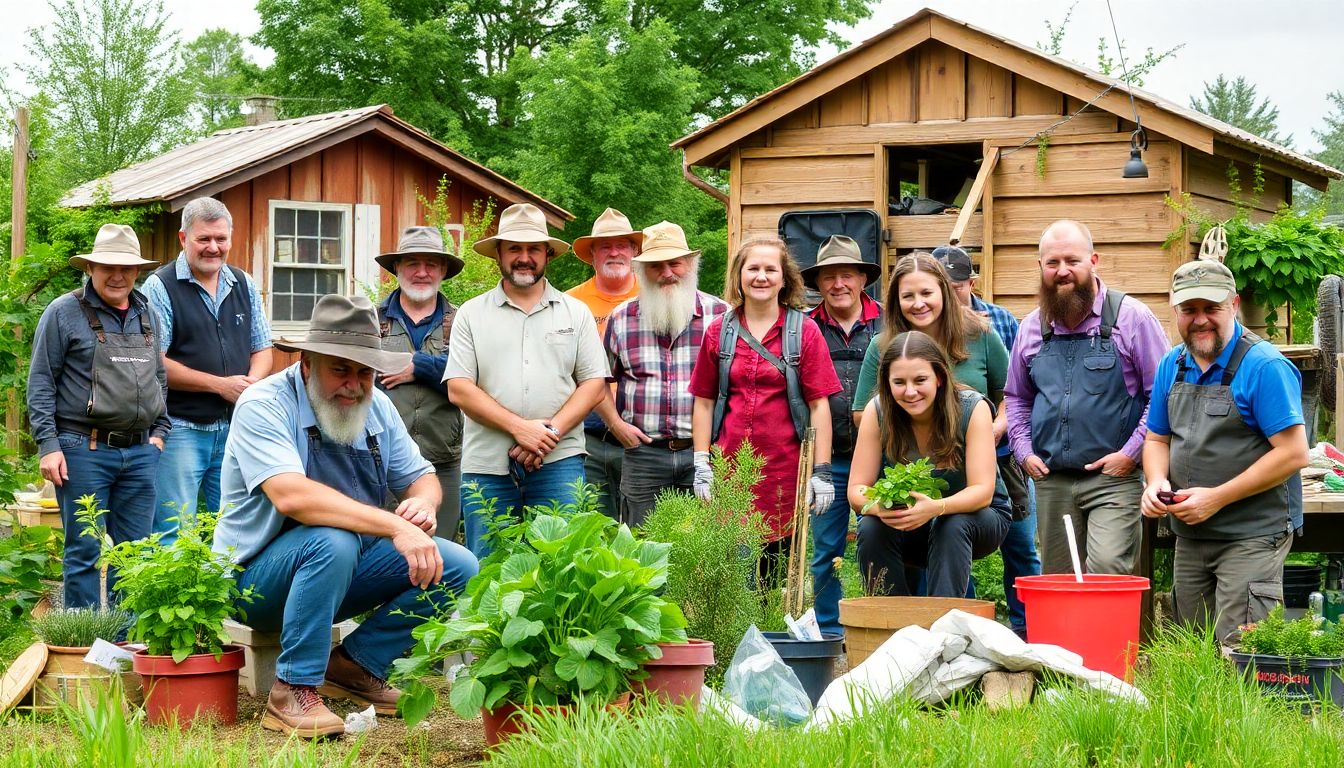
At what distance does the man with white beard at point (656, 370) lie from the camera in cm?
637

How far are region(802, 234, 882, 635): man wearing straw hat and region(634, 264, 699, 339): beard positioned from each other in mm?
583

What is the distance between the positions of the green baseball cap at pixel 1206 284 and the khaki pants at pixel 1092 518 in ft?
3.11

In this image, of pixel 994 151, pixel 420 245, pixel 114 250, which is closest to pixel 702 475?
pixel 420 245

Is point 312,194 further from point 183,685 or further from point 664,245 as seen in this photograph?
point 183,685

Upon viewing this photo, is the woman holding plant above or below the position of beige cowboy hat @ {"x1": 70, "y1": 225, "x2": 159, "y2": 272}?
below

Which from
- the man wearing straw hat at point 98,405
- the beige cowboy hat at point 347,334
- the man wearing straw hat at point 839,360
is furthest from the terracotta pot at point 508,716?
the man wearing straw hat at point 98,405

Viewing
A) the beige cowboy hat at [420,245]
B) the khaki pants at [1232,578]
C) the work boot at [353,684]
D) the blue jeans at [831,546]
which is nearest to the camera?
the work boot at [353,684]

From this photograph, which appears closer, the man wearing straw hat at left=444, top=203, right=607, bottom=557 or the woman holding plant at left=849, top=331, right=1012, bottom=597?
the woman holding plant at left=849, top=331, right=1012, bottom=597

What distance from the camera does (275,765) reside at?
321cm

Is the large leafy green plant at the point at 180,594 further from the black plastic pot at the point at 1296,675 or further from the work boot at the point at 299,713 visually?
the black plastic pot at the point at 1296,675

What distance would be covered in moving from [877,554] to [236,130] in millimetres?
16803

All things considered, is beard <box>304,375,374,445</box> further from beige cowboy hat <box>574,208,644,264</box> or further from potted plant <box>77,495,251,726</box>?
beige cowboy hat <box>574,208,644,264</box>

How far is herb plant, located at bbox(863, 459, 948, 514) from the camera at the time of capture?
5250mm

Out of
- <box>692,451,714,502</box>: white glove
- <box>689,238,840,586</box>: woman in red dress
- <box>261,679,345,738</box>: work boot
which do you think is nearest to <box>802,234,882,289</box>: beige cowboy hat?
<box>689,238,840,586</box>: woman in red dress
